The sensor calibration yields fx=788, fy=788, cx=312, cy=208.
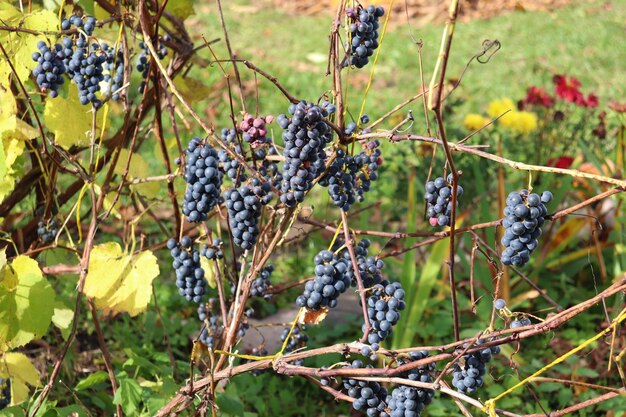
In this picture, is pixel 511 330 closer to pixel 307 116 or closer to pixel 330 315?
pixel 307 116

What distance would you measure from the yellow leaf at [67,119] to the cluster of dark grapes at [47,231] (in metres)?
0.28

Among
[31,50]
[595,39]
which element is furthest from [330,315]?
[595,39]

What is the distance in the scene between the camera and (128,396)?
2.01 meters

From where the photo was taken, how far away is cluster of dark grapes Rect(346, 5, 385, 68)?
164 cm

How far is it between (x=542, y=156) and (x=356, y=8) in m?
2.60

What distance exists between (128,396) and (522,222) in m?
1.12

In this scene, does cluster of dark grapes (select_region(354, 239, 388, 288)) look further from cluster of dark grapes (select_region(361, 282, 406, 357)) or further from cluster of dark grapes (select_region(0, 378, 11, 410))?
cluster of dark grapes (select_region(0, 378, 11, 410))

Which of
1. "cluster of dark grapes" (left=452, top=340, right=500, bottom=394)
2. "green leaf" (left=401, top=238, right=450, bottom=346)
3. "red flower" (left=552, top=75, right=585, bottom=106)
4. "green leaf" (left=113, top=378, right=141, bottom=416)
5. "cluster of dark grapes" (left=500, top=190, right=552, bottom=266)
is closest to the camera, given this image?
"cluster of dark grapes" (left=500, top=190, right=552, bottom=266)

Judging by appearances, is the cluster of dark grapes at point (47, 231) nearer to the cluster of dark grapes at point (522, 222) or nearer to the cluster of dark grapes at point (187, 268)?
the cluster of dark grapes at point (187, 268)

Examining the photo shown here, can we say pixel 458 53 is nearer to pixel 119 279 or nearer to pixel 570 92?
pixel 570 92

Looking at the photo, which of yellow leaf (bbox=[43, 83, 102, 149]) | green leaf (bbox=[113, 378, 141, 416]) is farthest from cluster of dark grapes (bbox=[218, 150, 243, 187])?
green leaf (bbox=[113, 378, 141, 416])

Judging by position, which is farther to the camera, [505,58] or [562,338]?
[505,58]

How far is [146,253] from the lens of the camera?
199cm

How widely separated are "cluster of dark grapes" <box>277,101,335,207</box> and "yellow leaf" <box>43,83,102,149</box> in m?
0.76
